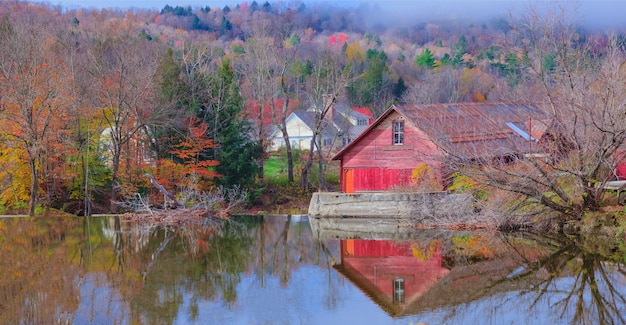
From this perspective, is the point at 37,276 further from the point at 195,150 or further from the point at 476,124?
the point at 476,124

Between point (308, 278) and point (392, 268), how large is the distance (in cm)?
254

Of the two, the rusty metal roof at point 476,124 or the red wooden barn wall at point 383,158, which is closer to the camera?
the rusty metal roof at point 476,124

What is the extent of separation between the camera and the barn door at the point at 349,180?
1414 inches

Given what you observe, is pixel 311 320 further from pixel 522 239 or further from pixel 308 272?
pixel 522 239

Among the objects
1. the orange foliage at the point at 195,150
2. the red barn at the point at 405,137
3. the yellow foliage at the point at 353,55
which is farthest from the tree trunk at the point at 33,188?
the yellow foliage at the point at 353,55

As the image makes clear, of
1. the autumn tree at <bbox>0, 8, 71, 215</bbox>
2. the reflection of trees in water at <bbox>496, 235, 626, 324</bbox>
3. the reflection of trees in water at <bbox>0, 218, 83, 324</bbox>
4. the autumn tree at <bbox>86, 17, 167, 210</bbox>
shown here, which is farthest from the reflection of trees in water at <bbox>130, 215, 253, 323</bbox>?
the autumn tree at <bbox>0, 8, 71, 215</bbox>

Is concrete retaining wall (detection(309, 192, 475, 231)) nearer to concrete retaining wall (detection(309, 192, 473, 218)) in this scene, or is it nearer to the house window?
concrete retaining wall (detection(309, 192, 473, 218))

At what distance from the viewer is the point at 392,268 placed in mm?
20312

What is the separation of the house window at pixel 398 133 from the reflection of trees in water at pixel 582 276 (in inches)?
448

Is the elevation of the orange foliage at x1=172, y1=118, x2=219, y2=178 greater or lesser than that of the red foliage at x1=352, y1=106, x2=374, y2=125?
lesser

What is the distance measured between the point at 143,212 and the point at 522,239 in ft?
55.5

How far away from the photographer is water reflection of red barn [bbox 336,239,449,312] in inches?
688

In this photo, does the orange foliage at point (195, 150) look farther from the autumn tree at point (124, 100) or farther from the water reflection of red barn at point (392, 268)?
the water reflection of red barn at point (392, 268)

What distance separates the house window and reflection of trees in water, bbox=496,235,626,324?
11.4 meters
